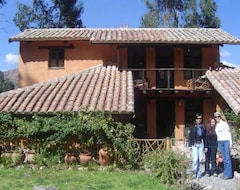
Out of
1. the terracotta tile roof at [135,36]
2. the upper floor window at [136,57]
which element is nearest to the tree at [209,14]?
the terracotta tile roof at [135,36]

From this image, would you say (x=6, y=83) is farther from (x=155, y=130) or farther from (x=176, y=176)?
(x=176, y=176)

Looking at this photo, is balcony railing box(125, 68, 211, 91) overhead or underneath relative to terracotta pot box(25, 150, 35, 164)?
overhead

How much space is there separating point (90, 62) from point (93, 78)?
3041mm

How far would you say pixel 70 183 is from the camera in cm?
934

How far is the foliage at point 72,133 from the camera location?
12.1 metres

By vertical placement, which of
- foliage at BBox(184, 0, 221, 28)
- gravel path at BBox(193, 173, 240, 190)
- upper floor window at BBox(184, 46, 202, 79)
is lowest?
gravel path at BBox(193, 173, 240, 190)

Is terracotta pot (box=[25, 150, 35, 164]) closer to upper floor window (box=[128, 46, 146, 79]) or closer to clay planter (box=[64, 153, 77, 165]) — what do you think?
clay planter (box=[64, 153, 77, 165])

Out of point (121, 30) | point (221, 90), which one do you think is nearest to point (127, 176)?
point (221, 90)

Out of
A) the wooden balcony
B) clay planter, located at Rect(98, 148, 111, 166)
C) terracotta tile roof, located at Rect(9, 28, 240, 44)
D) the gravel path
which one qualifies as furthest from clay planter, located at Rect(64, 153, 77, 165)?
terracotta tile roof, located at Rect(9, 28, 240, 44)

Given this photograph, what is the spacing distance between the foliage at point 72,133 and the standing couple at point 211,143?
2.34 metres

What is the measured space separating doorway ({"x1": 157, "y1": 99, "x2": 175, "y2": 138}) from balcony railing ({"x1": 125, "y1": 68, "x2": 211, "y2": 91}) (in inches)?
42.4

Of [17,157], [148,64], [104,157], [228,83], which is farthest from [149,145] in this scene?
[148,64]

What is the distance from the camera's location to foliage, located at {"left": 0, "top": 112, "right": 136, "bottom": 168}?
1210cm

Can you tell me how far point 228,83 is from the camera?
16.0 m
